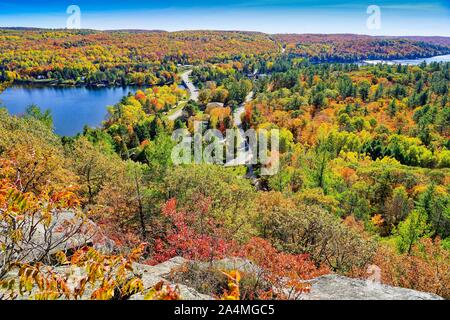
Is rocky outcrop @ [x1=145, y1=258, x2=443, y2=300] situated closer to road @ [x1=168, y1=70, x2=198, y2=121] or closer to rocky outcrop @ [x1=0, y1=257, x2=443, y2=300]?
rocky outcrop @ [x1=0, y1=257, x2=443, y2=300]

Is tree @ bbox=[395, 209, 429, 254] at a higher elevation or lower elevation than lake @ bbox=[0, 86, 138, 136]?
lower

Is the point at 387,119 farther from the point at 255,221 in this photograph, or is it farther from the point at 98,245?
the point at 98,245

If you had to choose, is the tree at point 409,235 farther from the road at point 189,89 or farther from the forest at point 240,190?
the road at point 189,89

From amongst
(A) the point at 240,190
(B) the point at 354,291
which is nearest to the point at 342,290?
(B) the point at 354,291

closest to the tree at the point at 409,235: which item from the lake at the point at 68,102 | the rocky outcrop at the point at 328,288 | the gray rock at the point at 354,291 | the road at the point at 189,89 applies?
the gray rock at the point at 354,291

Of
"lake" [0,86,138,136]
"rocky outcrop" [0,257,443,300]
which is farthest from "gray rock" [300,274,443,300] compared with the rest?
"lake" [0,86,138,136]

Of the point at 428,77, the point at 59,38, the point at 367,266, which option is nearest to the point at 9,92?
the point at 59,38

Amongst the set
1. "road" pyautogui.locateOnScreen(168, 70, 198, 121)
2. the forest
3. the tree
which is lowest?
the tree

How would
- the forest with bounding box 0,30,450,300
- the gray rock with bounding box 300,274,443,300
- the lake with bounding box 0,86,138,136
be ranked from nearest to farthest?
the forest with bounding box 0,30,450,300
the gray rock with bounding box 300,274,443,300
the lake with bounding box 0,86,138,136
